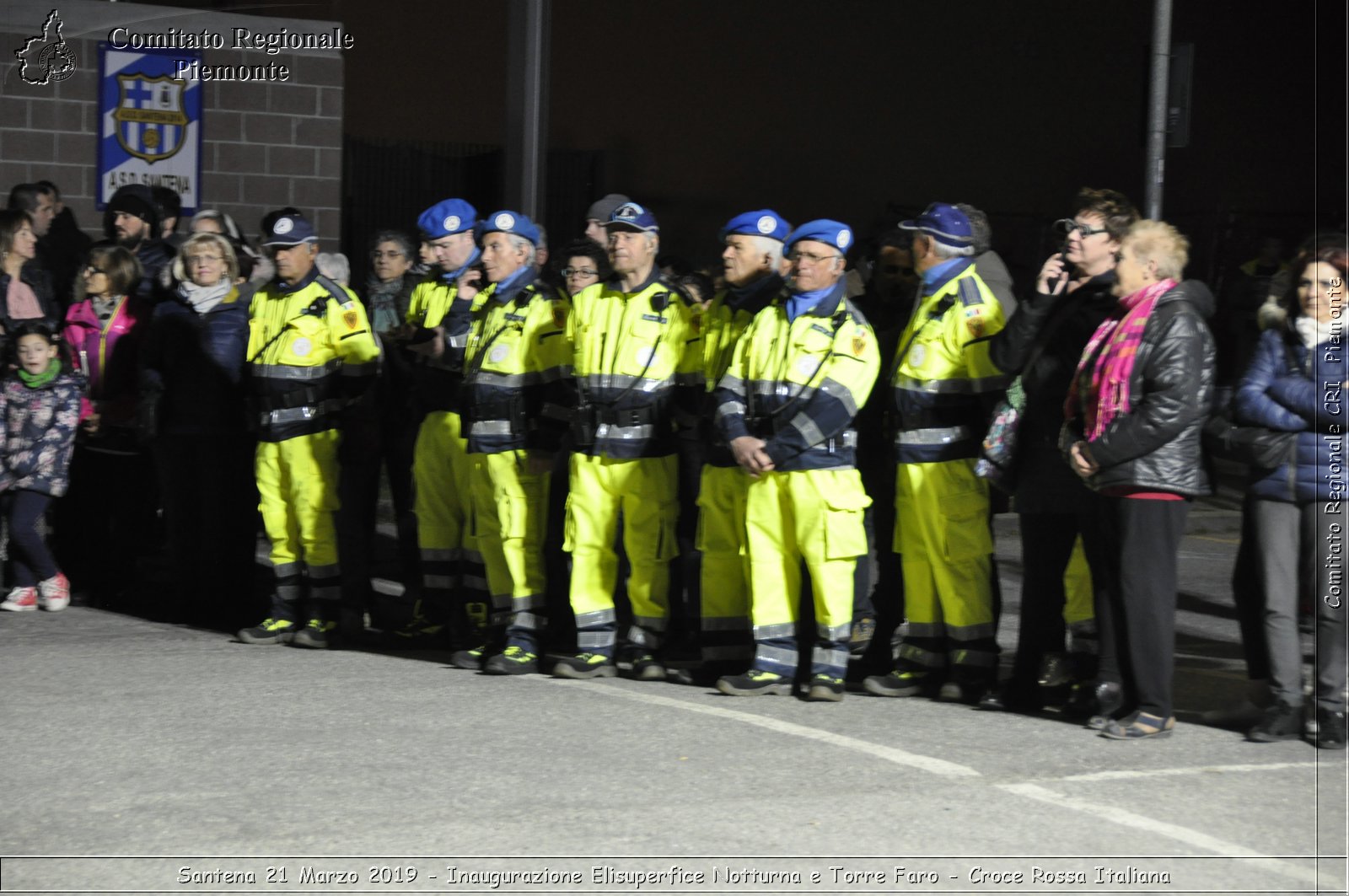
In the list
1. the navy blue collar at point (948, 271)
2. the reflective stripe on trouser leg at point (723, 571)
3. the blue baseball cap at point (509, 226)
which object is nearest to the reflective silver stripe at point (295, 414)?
the blue baseball cap at point (509, 226)

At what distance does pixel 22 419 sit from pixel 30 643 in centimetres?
155

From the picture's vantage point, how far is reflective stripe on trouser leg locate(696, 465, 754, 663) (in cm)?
765

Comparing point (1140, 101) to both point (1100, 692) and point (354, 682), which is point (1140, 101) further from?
point (354, 682)

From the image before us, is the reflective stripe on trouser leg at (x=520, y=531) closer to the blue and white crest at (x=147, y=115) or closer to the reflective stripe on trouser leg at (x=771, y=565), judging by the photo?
the reflective stripe on trouser leg at (x=771, y=565)

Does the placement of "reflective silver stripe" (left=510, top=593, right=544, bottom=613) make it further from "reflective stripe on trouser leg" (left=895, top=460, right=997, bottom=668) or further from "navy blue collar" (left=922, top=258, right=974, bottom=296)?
"navy blue collar" (left=922, top=258, right=974, bottom=296)

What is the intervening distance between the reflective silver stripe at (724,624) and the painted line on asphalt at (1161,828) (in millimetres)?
2090

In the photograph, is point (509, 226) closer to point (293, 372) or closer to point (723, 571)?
point (293, 372)

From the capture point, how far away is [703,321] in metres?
7.84

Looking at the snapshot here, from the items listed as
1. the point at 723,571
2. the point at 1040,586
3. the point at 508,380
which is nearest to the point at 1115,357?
the point at 1040,586

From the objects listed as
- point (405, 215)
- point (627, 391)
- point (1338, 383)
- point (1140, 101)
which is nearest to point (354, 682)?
point (627, 391)

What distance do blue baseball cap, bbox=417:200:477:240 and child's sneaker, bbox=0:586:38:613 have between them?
10.2ft

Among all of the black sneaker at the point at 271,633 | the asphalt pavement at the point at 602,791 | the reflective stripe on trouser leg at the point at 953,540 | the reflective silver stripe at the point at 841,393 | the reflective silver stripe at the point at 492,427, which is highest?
the reflective silver stripe at the point at 841,393

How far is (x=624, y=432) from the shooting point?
7699 mm

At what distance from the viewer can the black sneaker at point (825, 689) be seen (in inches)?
285
